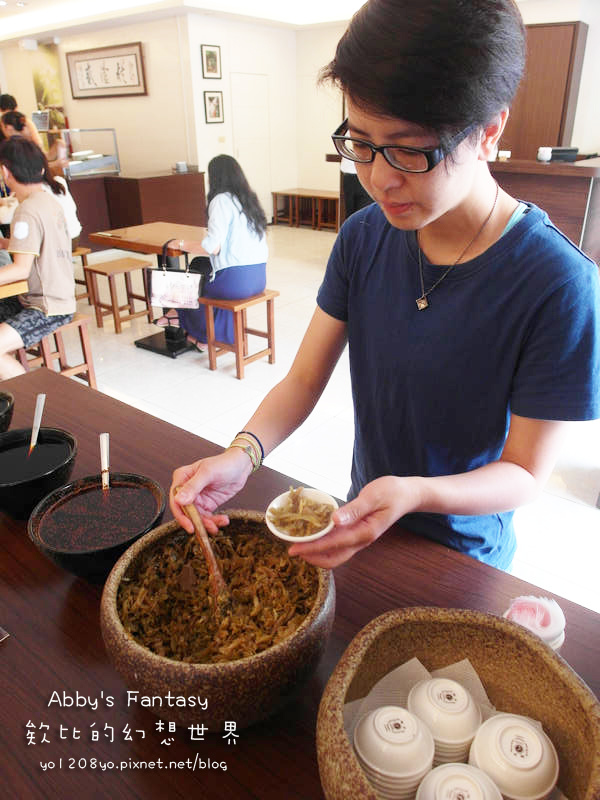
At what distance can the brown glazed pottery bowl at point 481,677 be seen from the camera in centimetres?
48

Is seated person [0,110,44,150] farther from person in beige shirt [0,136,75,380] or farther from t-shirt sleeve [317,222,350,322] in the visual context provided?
t-shirt sleeve [317,222,350,322]

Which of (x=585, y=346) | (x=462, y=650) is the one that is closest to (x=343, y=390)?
(x=585, y=346)

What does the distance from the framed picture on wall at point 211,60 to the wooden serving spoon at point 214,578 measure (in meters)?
8.57

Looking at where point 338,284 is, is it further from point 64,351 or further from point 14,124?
point 14,124

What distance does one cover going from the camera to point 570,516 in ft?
Result: 8.14

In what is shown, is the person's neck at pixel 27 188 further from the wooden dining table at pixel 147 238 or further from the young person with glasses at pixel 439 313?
the young person with glasses at pixel 439 313

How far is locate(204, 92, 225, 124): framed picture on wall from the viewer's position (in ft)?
26.5

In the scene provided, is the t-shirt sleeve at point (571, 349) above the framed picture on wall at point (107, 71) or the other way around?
the other way around

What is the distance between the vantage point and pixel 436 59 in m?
0.66

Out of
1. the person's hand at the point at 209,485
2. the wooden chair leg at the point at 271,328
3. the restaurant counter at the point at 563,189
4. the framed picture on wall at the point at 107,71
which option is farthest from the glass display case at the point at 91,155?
the person's hand at the point at 209,485

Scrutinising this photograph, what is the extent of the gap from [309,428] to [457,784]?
2.72 metres

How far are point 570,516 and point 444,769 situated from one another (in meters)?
2.24

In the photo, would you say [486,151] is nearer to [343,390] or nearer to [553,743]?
[553,743]

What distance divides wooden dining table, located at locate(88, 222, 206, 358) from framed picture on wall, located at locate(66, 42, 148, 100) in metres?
5.10
